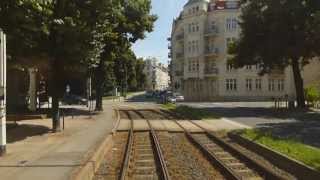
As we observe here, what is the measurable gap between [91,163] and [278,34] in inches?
1472

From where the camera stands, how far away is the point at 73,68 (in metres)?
30.1

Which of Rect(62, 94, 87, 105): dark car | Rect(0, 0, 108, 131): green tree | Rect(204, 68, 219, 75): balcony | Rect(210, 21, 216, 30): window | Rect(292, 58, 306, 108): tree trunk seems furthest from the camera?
Rect(210, 21, 216, 30): window

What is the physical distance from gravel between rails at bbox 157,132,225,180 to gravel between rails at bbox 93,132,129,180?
141cm

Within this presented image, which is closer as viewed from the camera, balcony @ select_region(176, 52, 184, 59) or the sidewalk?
the sidewalk

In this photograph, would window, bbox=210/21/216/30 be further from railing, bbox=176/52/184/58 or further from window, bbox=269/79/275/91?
railing, bbox=176/52/184/58

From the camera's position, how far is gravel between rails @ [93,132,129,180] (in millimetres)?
16172

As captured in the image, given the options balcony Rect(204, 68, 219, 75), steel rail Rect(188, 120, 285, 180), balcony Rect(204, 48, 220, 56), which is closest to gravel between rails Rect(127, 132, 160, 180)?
steel rail Rect(188, 120, 285, 180)

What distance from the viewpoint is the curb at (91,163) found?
48.1 ft

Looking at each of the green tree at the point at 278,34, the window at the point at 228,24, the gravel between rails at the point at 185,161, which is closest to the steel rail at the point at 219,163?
the gravel between rails at the point at 185,161

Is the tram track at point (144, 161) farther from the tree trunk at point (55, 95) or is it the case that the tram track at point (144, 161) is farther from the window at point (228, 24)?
the window at point (228, 24)

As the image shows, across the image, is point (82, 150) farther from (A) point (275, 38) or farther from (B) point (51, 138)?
(A) point (275, 38)

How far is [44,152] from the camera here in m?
20.1

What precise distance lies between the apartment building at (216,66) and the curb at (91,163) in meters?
75.6

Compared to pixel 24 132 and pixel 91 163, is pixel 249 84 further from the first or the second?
pixel 91 163
